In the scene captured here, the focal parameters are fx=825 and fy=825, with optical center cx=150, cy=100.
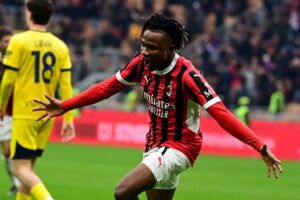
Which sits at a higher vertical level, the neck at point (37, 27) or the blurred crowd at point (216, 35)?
the blurred crowd at point (216, 35)

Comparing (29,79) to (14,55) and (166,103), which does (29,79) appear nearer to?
(14,55)

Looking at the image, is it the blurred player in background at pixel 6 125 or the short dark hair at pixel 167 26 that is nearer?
the short dark hair at pixel 167 26

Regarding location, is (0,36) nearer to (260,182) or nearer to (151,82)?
(151,82)

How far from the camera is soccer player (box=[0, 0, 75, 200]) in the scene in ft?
28.8

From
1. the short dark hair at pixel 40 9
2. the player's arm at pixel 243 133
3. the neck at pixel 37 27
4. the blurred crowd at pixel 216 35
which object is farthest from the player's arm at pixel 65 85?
the blurred crowd at pixel 216 35

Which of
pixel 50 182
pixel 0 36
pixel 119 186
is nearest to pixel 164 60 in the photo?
pixel 119 186

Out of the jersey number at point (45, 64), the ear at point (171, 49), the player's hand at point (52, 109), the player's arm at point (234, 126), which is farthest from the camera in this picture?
the jersey number at point (45, 64)

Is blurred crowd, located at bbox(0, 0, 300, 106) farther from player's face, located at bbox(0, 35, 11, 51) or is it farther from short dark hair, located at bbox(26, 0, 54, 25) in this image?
short dark hair, located at bbox(26, 0, 54, 25)

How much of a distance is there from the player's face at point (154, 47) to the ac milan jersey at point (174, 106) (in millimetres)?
Answer: 171

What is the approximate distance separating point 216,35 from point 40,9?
844 inches

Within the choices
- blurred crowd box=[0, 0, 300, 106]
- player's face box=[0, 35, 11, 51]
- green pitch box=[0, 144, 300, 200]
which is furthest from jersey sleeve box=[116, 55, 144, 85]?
blurred crowd box=[0, 0, 300, 106]

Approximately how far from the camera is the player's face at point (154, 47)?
7203 millimetres

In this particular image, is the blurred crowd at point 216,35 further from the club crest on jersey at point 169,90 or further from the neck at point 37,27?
the club crest on jersey at point 169,90

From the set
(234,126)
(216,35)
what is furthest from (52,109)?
(216,35)
